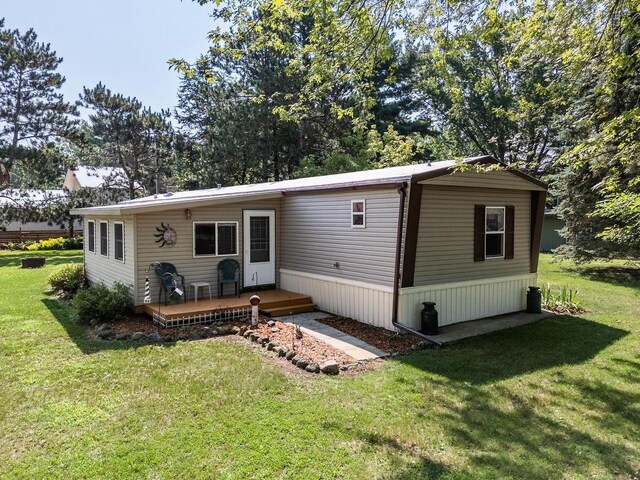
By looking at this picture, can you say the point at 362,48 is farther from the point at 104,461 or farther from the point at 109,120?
the point at 109,120

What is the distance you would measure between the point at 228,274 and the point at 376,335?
3888 millimetres

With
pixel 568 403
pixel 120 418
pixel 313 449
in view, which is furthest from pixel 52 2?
pixel 568 403

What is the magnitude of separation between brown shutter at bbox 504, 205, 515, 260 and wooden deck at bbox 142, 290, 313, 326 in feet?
14.9

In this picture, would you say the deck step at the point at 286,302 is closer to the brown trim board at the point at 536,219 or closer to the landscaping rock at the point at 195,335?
the landscaping rock at the point at 195,335

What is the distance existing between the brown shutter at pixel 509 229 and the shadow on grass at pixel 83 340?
23.5 ft

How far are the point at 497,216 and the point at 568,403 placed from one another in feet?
16.3

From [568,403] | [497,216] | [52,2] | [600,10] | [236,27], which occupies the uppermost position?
[52,2]

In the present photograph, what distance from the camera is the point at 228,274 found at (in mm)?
9867

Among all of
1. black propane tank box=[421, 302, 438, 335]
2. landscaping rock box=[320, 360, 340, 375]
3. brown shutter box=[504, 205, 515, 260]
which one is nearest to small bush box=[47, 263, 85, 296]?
landscaping rock box=[320, 360, 340, 375]

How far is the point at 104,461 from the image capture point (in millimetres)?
3812

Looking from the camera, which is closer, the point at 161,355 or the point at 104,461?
the point at 104,461

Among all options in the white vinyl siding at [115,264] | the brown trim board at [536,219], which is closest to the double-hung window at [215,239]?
the white vinyl siding at [115,264]

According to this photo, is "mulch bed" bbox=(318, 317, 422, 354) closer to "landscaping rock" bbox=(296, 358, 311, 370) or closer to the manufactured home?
the manufactured home

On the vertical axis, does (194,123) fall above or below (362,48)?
above
